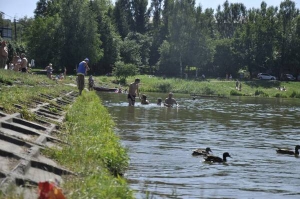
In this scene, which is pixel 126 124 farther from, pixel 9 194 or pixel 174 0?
pixel 174 0

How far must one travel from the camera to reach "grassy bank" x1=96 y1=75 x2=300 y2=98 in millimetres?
76062

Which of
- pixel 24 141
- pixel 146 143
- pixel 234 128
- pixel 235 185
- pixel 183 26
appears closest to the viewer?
pixel 24 141

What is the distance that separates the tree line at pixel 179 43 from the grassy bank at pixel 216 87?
31.3ft

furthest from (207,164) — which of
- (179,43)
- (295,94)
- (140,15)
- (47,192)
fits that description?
(140,15)

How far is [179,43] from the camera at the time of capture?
334 ft

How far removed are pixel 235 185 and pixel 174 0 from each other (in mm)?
91315

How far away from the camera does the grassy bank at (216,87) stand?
76.1 meters

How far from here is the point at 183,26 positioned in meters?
100

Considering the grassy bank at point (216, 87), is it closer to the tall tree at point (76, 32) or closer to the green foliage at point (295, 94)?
the green foliage at point (295, 94)

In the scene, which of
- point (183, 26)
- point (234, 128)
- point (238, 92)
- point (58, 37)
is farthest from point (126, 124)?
point (183, 26)

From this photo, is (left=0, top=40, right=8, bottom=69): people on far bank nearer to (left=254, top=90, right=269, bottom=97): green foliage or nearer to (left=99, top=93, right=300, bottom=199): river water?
(left=99, top=93, right=300, bottom=199): river water

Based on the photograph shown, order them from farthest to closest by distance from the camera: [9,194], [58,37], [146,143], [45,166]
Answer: [58,37] → [146,143] → [45,166] → [9,194]

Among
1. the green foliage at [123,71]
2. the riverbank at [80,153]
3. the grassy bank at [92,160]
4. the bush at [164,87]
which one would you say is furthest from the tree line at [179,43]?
the grassy bank at [92,160]

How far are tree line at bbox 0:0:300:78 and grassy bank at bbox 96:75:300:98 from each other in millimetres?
9538
